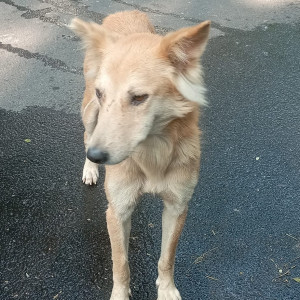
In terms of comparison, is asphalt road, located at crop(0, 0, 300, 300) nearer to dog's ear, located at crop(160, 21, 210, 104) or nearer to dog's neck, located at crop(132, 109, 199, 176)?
dog's neck, located at crop(132, 109, 199, 176)

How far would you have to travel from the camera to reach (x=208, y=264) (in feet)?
11.0

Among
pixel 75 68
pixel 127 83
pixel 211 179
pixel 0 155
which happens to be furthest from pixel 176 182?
pixel 75 68

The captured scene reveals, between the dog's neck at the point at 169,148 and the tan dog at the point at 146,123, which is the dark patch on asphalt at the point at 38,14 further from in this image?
the dog's neck at the point at 169,148

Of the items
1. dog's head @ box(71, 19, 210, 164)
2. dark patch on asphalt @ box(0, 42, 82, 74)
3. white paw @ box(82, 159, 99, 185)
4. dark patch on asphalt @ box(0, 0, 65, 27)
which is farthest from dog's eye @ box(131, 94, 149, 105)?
dark patch on asphalt @ box(0, 0, 65, 27)

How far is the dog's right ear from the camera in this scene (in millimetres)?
2670

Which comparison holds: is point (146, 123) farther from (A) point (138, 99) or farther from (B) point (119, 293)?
(B) point (119, 293)

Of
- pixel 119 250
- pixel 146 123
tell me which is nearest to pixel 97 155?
pixel 146 123

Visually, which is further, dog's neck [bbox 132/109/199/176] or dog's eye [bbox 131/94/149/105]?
dog's neck [bbox 132/109/199/176]

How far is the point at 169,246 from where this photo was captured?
3020 millimetres

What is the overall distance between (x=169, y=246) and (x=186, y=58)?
1.27m

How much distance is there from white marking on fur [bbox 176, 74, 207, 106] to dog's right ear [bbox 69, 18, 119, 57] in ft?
1.69

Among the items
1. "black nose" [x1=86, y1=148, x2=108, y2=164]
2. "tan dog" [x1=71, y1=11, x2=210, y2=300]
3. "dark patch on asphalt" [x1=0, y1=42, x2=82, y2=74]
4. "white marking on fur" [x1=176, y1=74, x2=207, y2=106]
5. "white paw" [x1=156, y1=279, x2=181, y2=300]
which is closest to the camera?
"black nose" [x1=86, y1=148, x2=108, y2=164]

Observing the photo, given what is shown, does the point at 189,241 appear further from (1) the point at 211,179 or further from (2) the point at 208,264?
(1) the point at 211,179

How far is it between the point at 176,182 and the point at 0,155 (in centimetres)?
214
